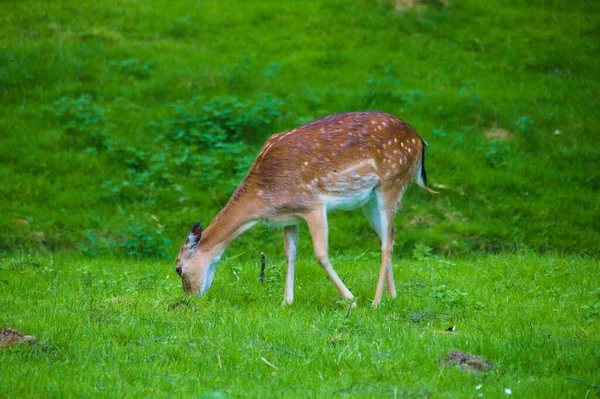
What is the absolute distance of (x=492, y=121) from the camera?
13.6m

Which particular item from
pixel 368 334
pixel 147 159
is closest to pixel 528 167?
pixel 147 159

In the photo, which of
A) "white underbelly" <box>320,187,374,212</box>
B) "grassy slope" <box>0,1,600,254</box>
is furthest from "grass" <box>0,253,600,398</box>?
"grassy slope" <box>0,1,600,254</box>

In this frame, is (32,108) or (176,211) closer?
(176,211)

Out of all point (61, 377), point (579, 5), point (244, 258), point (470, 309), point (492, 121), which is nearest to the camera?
point (61, 377)

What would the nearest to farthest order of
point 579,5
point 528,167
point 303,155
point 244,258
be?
point 303,155 → point 244,258 → point 528,167 → point 579,5

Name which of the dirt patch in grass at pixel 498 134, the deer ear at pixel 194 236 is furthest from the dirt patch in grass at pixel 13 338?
the dirt patch in grass at pixel 498 134

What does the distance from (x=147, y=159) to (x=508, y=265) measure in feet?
19.5

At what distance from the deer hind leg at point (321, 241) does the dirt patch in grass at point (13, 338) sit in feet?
9.28

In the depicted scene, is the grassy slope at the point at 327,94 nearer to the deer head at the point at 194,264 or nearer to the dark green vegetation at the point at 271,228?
the dark green vegetation at the point at 271,228

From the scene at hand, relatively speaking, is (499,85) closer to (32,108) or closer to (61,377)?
(32,108)

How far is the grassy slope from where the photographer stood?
11.6m

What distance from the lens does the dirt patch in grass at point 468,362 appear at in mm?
5625

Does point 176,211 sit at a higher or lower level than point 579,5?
lower

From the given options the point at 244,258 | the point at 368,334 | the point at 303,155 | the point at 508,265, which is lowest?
the point at 244,258
